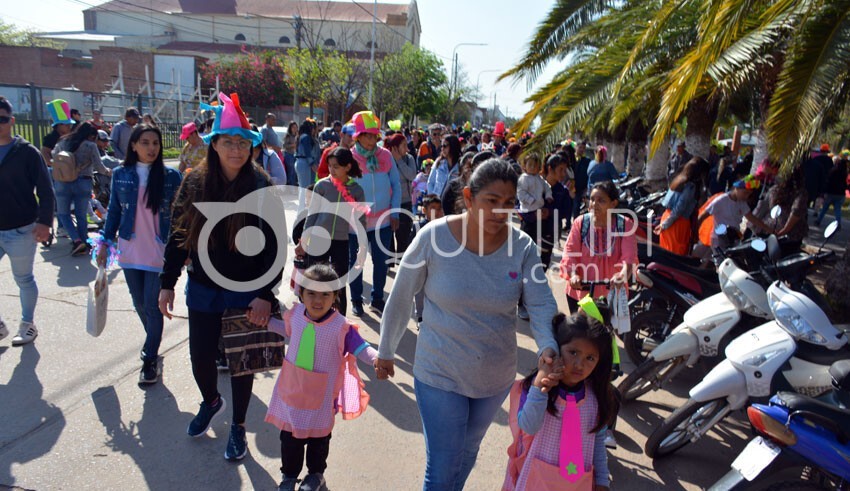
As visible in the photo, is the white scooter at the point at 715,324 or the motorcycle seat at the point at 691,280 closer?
the white scooter at the point at 715,324

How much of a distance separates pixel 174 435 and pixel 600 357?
8.58 feet

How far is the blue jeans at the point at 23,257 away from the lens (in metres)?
4.79

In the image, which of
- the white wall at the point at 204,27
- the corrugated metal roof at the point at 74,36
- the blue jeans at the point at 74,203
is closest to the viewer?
the blue jeans at the point at 74,203

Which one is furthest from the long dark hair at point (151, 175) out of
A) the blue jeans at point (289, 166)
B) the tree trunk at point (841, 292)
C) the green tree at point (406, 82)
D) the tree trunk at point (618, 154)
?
the green tree at point (406, 82)

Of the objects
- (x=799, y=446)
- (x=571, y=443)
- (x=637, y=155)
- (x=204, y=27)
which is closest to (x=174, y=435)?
(x=571, y=443)

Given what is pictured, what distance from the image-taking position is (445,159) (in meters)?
7.46

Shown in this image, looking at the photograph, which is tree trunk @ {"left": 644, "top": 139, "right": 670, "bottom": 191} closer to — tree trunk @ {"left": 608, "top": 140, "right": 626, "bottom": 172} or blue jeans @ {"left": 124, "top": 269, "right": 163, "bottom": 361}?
tree trunk @ {"left": 608, "top": 140, "right": 626, "bottom": 172}

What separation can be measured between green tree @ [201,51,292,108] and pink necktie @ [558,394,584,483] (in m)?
38.3

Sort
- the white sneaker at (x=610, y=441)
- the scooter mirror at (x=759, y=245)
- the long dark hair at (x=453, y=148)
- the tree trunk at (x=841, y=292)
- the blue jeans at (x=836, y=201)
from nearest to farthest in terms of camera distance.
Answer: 1. the white sneaker at (x=610, y=441)
2. the scooter mirror at (x=759, y=245)
3. the tree trunk at (x=841, y=292)
4. the long dark hair at (x=453, y=148)
5. the blue jeans at (x=836, y=201)

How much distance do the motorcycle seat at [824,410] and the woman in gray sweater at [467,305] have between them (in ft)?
3.76

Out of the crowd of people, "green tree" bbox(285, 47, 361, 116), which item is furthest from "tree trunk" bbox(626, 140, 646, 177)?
"green tree" bbox(285, 47, 361, 116)

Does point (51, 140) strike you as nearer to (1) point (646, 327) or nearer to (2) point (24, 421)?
(2) point (24, 421)

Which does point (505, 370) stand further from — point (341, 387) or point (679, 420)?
point (679, 420)

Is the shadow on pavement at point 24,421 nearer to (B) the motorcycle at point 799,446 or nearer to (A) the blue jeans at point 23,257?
(A) the blue jeans at point 23,257
